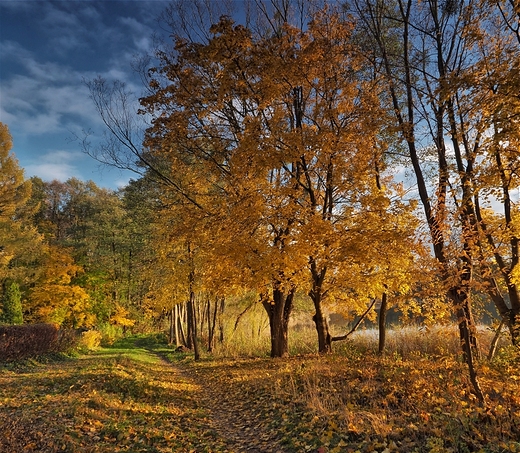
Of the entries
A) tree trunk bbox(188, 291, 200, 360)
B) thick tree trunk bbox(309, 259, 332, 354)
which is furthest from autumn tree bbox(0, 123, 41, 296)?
thick tree trunk bbox(309, 259, 332, 354)

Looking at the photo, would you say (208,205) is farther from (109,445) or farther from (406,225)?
(109,445)

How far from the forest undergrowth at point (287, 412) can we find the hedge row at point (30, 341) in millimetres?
5009

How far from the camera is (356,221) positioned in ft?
29.6

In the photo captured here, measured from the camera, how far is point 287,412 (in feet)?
19.4

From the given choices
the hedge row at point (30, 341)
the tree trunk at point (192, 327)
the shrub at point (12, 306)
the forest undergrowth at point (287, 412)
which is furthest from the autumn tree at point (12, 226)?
the forest undergrowth at point (287, 412)

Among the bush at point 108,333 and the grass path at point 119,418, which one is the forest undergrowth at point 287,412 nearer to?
the grass path at point 119,418

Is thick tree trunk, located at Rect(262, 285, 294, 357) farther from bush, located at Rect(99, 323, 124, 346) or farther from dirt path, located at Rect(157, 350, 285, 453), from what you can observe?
bush, located at Rect(99, 323, 124, 346)

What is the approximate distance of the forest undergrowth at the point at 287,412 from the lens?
4227 mm

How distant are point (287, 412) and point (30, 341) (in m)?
12.6

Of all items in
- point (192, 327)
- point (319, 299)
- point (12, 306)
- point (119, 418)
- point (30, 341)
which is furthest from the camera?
point (12, 306)

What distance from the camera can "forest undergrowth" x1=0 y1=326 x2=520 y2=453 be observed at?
4.23m

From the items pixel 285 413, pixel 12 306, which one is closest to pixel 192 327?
pixel 285 413

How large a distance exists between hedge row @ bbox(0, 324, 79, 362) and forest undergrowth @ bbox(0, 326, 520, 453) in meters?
5.01

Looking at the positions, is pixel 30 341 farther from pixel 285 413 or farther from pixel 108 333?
pixel 285 413
